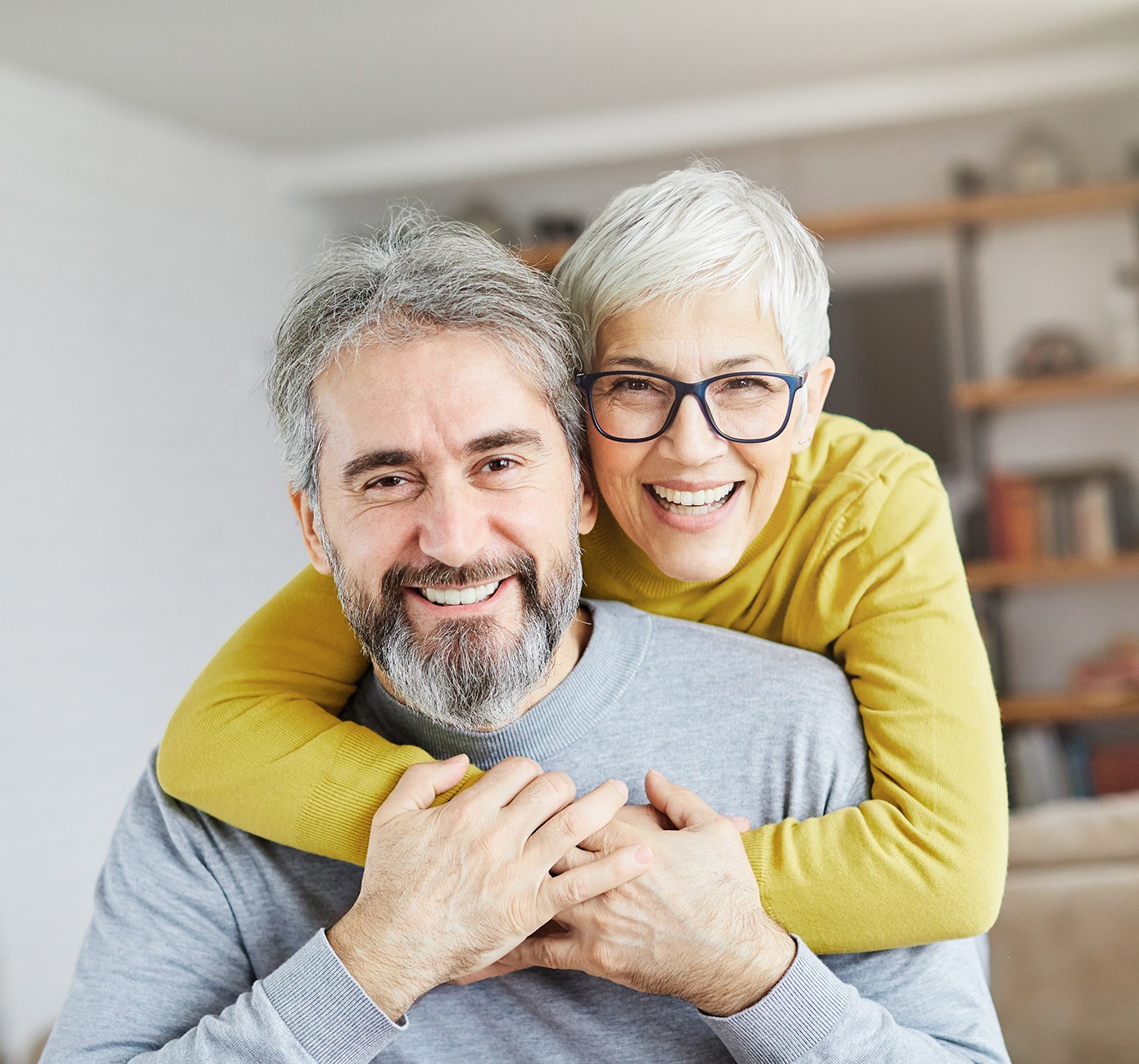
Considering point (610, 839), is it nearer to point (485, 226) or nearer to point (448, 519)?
point (448, 519)

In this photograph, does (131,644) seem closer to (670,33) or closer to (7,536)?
(7,536)

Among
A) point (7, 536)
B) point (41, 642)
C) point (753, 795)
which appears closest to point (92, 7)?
point (7, 536)

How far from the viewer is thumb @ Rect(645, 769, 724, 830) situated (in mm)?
1133

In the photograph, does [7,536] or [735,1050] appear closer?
[735,1050]

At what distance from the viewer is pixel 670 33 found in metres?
4.02

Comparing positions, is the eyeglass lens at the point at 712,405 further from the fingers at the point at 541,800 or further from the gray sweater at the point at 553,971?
the fingers at the point at 541,800

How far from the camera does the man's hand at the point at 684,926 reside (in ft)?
3.44

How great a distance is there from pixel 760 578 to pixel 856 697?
0.19 metres

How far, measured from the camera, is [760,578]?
138cm

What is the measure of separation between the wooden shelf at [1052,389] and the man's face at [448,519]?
12.9 feet

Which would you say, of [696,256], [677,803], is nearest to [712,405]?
[696,256]

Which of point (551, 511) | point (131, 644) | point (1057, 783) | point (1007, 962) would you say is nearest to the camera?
point (551, 511)

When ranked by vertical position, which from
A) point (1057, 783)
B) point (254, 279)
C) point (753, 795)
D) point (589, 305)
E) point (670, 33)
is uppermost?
point (670, 33)

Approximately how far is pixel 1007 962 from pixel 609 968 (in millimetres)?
1552
